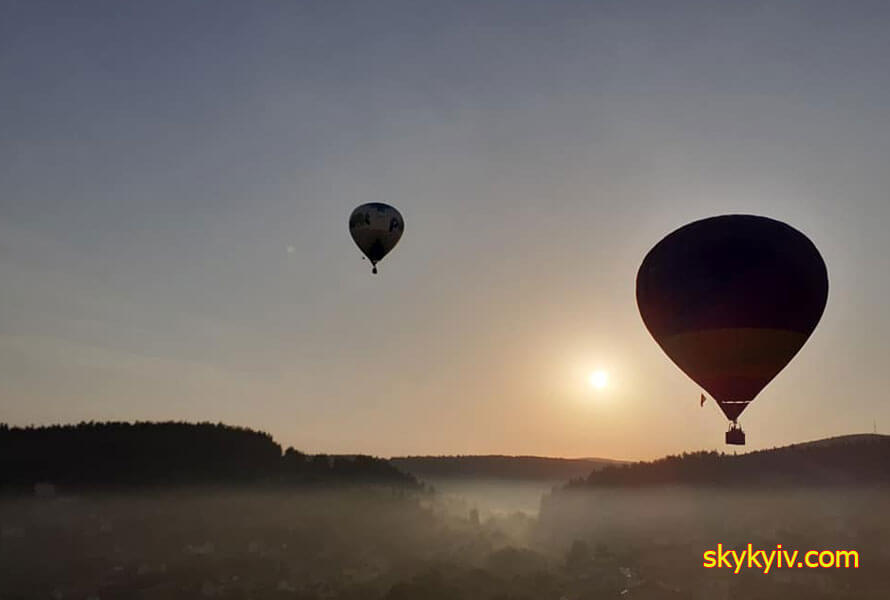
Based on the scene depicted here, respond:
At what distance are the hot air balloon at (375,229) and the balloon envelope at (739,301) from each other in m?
17.9

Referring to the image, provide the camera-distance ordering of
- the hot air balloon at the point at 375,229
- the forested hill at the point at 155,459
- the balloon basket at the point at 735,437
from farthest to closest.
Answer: the forested hill at the point at 155,459, the hot air balloon at the point at 375,229, the balloon basket at the point at 735,437

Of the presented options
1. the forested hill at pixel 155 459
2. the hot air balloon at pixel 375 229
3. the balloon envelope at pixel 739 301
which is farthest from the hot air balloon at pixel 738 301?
the forested hill at pixel 155 459

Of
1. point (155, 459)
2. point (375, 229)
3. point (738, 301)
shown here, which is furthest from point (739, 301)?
point (155, 459)

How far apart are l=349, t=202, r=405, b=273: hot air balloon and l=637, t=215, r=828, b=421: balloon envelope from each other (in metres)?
17.9

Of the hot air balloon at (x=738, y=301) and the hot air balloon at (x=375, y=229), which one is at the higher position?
the hot air balloon at (x=375, y=229)

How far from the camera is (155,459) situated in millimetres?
156125

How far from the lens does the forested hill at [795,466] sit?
159625mm

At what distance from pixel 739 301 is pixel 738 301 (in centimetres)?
4

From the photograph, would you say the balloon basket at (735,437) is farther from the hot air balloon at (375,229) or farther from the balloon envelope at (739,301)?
the hot air balloon at (375,229)

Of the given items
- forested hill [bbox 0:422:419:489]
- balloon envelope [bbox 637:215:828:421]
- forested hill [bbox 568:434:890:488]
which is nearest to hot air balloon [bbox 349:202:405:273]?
balloon envelope [bbox 637:215:828:421]

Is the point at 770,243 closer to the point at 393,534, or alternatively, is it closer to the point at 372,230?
the point at 372,230

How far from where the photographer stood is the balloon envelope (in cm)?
3444

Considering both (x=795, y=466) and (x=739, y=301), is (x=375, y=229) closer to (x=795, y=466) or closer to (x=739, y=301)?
(x=739, y=301)

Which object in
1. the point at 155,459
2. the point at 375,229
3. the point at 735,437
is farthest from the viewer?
the point at 155,459
